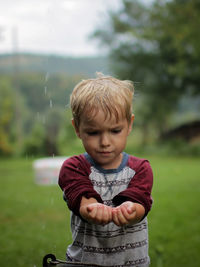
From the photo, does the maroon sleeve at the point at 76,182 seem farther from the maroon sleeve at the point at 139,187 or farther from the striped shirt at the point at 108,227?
the maroon sleeve at the point at 139,187

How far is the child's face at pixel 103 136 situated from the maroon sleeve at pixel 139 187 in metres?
0.14

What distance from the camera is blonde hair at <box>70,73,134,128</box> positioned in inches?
76.8

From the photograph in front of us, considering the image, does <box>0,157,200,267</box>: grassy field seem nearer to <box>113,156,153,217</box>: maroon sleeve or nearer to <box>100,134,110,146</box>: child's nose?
<box>113,156,153,217</box>: maroon sleeve

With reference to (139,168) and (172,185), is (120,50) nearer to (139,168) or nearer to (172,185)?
(172,185)

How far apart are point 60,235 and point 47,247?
0.62 m

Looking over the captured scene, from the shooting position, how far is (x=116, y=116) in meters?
1.97

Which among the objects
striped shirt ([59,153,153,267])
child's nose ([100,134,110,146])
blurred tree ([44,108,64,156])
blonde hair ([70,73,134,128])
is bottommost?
blurred tree ([44,108,64,156])

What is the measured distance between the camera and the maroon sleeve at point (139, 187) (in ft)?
6.30

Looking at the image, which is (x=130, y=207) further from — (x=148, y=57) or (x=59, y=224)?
(x=148, y=57)

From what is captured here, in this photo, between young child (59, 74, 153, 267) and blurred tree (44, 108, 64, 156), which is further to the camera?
blurred tree (44, 108, 64, 156)

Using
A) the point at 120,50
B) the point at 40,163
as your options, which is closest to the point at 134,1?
the point at 120,50

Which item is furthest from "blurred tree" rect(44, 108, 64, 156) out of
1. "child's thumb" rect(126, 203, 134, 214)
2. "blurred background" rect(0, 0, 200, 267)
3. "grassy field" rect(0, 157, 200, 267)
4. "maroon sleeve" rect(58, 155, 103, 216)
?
"child's thumb" rect(126, 203, 134, 214)

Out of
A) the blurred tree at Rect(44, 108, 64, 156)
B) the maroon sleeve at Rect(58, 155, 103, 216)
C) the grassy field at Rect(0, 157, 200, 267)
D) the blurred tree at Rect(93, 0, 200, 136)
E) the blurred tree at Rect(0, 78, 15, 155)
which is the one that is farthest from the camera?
the blurred tree at Rect(0, 78, 15, 155)

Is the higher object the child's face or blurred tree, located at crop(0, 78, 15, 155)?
the child's face
